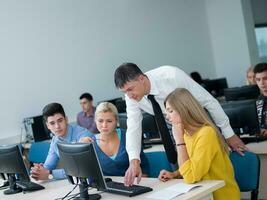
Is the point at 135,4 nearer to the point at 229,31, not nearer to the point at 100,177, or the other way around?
the point at 229,31

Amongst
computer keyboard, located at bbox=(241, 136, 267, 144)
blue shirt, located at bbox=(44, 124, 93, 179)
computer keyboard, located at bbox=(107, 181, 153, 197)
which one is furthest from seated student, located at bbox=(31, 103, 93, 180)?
computer keyboard, located at bbox=(241, 136, 267, 144)

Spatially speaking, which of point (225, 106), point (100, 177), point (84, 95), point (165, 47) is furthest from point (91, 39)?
point (100, 177)

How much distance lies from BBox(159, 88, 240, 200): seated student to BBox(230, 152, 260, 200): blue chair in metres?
0.19

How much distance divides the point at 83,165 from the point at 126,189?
10.9 inches

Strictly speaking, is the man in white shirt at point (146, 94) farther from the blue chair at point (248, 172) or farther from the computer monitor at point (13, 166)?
the computer monitor at point (13, 166)

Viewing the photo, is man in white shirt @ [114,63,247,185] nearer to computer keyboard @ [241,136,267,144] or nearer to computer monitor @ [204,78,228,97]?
computer keyboard @ [241,136,267,144]

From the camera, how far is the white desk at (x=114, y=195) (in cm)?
206

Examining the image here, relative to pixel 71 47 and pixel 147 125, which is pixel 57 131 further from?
pixel 71 47

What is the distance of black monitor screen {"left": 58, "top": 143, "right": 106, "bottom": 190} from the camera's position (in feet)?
7.26

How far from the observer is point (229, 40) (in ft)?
29.2

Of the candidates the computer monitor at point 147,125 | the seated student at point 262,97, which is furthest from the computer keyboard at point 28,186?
the seated student at point 262,97

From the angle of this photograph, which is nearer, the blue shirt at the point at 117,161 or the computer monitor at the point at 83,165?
the computer monitor at the point at 83,165

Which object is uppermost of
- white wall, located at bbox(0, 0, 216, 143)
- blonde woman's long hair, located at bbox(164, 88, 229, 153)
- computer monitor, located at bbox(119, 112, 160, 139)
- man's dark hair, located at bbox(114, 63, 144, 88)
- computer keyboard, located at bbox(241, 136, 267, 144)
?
white wall, located at bbox(0, 0, 216, 143)

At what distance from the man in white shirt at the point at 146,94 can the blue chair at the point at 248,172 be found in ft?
0.27
